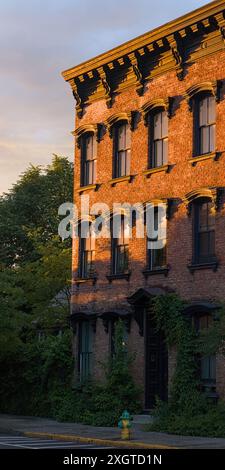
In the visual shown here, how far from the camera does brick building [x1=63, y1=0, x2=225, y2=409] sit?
28.0 meters

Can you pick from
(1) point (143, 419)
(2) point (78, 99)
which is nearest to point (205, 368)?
(1) point (143, 419)

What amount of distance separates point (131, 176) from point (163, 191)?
2.05m

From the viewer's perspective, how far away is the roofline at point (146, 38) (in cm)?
2805

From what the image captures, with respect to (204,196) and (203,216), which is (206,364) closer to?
(203,216)

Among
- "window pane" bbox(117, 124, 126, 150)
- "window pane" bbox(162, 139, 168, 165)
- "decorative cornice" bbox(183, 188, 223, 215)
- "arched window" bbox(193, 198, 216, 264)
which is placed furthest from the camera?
"window pane" bbox(117, 124, 126, 150)

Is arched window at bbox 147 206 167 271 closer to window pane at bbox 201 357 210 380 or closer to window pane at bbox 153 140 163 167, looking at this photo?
window pane at bbox 153 140 163 167

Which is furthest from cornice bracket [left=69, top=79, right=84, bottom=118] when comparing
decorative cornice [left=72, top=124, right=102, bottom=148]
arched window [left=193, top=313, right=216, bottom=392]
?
arched window [left=193, top=313, right=216, bottom=392]

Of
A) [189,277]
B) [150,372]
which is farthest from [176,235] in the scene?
[150,372]

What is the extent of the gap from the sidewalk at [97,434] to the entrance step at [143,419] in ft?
1.71

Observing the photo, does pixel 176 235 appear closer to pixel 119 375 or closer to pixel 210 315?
pixel 210 315

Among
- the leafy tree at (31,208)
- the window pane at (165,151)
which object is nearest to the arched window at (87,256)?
the window pane at (165,151)

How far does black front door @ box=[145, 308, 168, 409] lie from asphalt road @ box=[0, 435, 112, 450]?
572cm

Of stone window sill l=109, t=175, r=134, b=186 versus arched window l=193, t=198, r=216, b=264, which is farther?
stone window sill l=109, t=175, r=134, b=186
